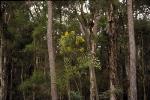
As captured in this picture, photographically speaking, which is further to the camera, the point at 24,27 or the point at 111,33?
the point at 24,27

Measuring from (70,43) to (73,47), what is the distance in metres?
0.56

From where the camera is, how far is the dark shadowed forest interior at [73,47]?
2567cm

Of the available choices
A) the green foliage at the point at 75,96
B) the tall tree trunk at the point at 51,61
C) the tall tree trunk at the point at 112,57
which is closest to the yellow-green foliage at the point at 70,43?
the green foliage at the point at 75,96

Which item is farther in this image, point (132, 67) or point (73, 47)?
point (73, 47)

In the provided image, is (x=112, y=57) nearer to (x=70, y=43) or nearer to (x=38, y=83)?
(x=70, y=43)

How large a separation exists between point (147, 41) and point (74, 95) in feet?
35.0

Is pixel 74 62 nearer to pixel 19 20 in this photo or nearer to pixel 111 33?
pixel 19 20

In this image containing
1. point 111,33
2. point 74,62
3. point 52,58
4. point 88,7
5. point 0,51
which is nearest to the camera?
point 52,58

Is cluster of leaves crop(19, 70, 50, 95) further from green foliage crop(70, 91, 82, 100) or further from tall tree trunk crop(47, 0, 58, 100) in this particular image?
tall tree trunk crop(47, 0, 58, 100)

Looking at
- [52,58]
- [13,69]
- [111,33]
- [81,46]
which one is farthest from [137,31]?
[52,58]

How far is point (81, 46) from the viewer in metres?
36.2

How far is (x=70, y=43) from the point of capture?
35.3 m

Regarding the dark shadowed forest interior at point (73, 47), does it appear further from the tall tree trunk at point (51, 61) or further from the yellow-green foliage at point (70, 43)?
the tall tree trunk at point (51, 61)

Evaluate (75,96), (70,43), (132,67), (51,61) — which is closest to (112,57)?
(132,67)
